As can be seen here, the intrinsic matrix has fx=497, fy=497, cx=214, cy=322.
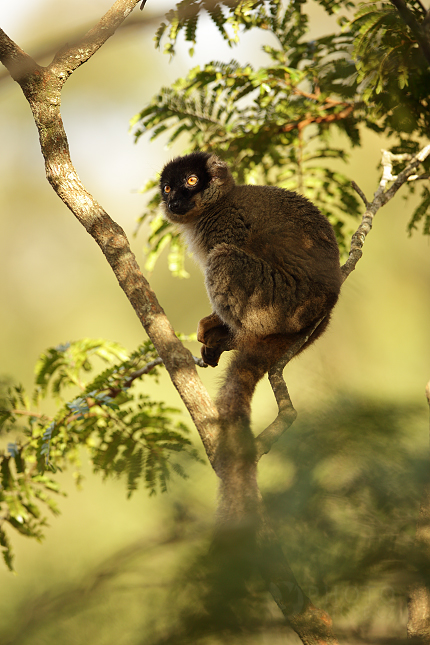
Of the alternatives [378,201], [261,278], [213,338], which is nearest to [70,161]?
[261,278]

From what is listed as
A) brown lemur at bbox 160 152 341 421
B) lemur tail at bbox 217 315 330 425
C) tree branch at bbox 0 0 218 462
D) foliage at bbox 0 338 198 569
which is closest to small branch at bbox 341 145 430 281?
brown lemur at bbox 160 152 341 421

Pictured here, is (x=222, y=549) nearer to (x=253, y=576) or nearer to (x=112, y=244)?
(x=253, y=576)

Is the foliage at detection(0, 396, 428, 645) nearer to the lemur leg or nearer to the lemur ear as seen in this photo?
the lemur leg

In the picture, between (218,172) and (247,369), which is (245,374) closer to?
(247,369)

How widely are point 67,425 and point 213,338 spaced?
4.14ft

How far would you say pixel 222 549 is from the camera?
868 mm

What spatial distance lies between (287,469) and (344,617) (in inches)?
13.3

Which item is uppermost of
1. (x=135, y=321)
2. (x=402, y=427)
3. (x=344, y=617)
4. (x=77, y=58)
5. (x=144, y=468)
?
(x=135, y=321)

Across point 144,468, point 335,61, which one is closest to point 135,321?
point 335,61

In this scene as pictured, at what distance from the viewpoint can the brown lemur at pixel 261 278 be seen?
332cm

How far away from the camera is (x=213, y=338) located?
12.3 feet

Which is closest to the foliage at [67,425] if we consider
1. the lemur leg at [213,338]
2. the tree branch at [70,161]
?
the lemur leg at [213,338]

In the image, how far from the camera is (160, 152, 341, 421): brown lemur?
332cm

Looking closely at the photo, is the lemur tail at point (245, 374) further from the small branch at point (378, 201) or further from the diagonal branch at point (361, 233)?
the small branch at point (378, 201)
